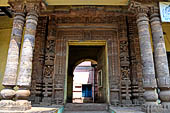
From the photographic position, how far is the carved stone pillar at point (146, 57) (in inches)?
192

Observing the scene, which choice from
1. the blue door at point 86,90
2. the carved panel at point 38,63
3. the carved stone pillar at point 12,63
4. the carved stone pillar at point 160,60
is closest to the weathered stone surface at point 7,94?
the carved stone pillar at point 12,63

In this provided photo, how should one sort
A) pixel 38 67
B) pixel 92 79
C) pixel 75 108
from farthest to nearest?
pixel 92 79
pixel 38 67
pixel 75 108

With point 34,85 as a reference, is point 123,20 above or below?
above

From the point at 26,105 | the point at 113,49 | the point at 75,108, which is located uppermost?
the point at 113,49

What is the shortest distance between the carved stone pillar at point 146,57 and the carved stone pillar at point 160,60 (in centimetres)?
33

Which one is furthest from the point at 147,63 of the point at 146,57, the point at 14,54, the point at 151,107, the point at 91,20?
the point at 14,54

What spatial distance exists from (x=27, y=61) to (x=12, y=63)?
55 centimetres

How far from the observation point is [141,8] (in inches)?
228

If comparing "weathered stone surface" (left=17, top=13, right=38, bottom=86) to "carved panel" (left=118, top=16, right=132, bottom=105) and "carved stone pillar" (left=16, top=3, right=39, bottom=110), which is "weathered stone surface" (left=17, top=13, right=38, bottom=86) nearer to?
"carved stone pillar" (left=16, top=3, right=39, bottom=110)

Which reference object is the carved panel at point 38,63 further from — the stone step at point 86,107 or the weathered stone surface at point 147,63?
the weathered stone surface at point 147,63

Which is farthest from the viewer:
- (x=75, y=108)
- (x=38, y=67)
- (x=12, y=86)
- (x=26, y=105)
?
(x=38, y=67)

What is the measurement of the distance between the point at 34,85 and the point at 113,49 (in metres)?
4.38

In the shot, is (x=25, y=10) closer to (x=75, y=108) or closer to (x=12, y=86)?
(x=12, y=86)

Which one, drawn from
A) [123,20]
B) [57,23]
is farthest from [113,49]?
[57,23]
